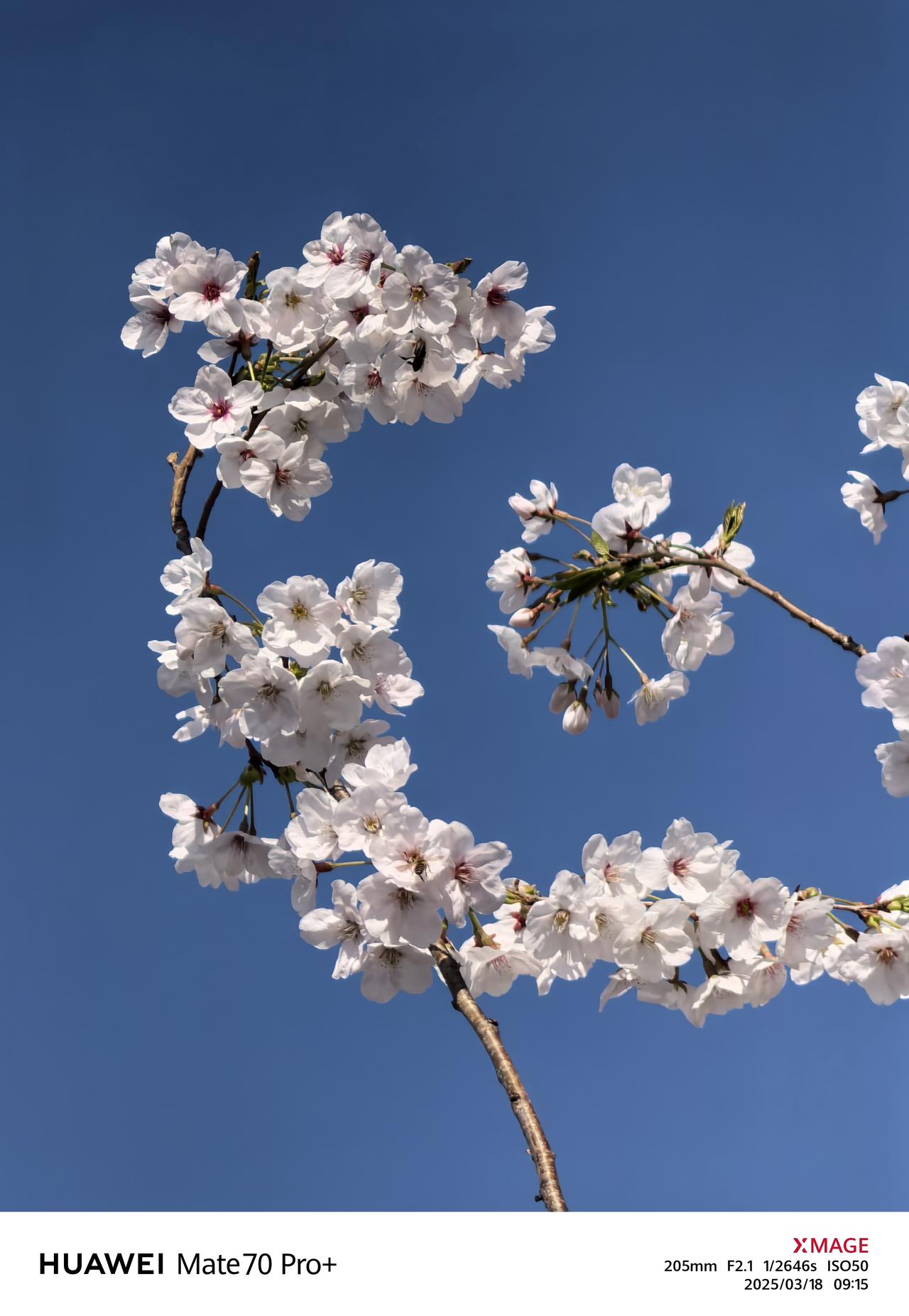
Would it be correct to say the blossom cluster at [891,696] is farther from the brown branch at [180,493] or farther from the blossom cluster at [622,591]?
the brown branch at [180,493]

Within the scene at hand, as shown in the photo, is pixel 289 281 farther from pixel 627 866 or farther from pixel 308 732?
pixel 627 866

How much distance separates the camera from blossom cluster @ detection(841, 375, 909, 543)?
8.57 ft

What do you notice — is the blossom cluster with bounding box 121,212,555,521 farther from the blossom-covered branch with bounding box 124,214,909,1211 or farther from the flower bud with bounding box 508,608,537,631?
the flower bud with bounding box 508,608,537,631

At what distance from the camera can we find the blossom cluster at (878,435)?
8.57 feet

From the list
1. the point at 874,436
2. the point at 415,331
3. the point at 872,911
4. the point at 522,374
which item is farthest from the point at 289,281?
the point at 872,911

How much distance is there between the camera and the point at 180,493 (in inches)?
112

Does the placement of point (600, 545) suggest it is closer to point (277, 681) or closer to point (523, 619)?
point (523, 619)

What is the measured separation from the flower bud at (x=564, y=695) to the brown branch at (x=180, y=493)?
40.1 inches

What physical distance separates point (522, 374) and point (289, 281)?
652 millimetres

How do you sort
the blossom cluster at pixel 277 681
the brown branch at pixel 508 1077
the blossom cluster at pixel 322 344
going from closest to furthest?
the brown branch at pixel 508 1077
the blossom cluster at pixel 277 681
the blossom cluster at pixel 322 344
